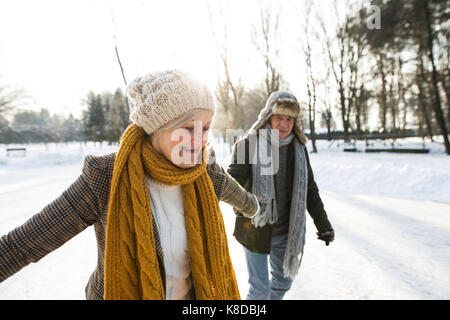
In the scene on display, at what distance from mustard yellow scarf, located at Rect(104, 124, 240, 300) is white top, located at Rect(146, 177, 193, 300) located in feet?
0.15

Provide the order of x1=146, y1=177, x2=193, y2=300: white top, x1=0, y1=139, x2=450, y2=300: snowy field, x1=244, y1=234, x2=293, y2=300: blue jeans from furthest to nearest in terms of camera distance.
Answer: x1=0, y1=139, x2=450, y2=300: snowy field → x1=244, y1=234, x2=293, y2=300: blue jeans → x1=146, y1=177, x2=193, y2=300: white top

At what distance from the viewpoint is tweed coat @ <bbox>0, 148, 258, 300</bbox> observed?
796 millimetres

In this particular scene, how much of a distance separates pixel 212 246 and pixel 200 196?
0.24 m

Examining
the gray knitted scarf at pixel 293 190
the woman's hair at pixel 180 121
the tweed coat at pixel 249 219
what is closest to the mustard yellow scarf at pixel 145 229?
the woman's hair at pixel 180 121

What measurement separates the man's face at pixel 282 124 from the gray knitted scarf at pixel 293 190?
2.2 inches

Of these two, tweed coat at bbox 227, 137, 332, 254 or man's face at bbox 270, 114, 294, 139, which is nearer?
tweed coat at bbox 227, 137, 332, 254

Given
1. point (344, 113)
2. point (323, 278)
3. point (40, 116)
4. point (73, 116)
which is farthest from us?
point (40, 116)

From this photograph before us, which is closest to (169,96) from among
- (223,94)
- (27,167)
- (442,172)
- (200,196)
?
(200,196)

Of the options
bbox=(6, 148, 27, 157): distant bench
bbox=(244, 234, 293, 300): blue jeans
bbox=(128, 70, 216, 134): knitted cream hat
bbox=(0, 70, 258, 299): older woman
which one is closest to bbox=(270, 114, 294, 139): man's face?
bbox=(244, 234, 293, 300): blue jeans

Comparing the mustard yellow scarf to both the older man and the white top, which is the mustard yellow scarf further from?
the older man

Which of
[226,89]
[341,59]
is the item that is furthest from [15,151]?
[341,59]

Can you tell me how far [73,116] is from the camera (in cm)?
5350

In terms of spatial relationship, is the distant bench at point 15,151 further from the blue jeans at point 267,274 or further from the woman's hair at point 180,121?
the woman's hair at point 180,121
